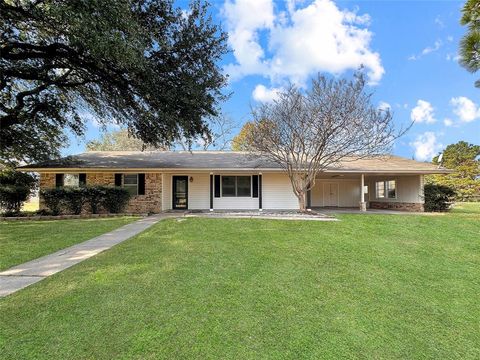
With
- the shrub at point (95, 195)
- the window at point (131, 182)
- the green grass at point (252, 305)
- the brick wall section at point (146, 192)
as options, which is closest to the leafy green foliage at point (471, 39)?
the green grass at point (252, 305)

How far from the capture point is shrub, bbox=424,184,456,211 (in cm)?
1611

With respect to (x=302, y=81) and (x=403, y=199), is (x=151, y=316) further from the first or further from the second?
(x=403, y=199)

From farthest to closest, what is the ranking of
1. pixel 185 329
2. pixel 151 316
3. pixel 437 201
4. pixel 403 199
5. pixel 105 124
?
pixel 403 199 → pixel 437 201 → pixel 105 124 → pixel 151 316 → pixel 185 329

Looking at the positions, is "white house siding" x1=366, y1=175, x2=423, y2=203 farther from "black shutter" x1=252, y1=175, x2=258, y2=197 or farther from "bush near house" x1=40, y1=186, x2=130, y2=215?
"bush near house" x1=40, y1=186, x2=130, y2=215

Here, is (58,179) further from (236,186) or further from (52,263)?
(52,263)

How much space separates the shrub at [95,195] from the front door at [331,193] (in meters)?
14.1

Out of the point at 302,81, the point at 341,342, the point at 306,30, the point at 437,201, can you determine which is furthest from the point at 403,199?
the point at 341,342

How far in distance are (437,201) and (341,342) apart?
16.7 metres

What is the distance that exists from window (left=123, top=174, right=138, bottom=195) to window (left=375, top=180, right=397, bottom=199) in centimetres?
1597

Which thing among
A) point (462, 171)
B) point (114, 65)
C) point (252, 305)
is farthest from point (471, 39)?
point (462, 171)

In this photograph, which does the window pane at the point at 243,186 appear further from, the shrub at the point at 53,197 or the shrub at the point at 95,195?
the shrub at the point at 53,197

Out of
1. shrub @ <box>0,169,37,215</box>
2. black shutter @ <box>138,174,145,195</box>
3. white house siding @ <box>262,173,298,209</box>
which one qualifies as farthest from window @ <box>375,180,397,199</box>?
shrub @ <box>0,169,37,215</box>

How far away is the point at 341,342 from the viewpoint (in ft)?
9.74

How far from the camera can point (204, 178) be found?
16016 millimetres
